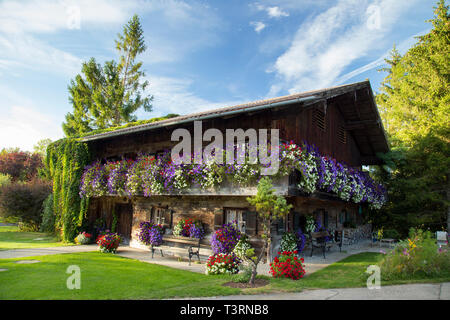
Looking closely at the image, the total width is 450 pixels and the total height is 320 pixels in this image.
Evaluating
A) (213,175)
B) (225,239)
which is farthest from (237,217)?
(213,175)

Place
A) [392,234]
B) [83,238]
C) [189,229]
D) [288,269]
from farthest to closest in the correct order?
1. [392,234]
2. [83,238]
3. [189,229]
4. [288,269]

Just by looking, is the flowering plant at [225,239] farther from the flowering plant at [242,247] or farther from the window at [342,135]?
the window at [342,135]

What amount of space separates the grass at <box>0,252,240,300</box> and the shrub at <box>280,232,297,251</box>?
3168 millimetres

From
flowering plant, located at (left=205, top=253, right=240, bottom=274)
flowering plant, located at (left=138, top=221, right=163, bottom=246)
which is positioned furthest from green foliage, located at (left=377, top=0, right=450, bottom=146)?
flowering plant, located at (left=138, top=221, right=163, bottom=246)

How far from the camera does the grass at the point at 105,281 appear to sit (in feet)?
21.1

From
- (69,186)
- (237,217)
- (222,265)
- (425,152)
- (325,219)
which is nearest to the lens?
(222,265)

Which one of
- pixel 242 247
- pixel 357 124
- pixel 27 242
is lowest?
pixel 27 242

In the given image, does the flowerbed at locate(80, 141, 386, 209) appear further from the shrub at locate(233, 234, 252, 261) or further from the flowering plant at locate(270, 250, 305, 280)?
the flowering plant at locate(270, 250, 305, 280)

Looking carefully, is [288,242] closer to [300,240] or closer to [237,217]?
[300,240]

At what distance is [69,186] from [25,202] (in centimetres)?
A: 786

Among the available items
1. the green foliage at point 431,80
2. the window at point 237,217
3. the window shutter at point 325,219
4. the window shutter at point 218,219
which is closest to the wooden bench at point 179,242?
the window shutter at point 218,219

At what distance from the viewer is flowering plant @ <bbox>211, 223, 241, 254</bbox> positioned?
10.8 metres

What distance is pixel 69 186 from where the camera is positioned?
15953 millimetres

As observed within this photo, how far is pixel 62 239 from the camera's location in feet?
53.6
